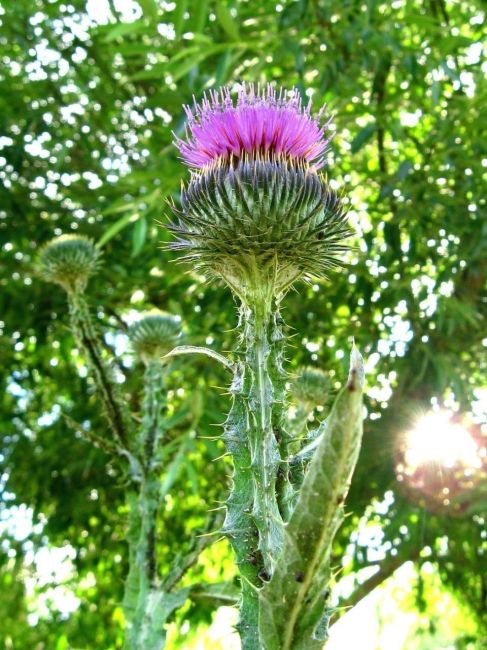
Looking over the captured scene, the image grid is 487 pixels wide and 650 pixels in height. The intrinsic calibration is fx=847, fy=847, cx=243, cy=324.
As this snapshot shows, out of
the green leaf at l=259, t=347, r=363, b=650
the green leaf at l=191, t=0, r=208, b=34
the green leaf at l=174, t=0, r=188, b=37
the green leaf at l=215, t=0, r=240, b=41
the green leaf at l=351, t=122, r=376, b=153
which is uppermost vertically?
the green leaf at l=191, t=0, r=208, b=34

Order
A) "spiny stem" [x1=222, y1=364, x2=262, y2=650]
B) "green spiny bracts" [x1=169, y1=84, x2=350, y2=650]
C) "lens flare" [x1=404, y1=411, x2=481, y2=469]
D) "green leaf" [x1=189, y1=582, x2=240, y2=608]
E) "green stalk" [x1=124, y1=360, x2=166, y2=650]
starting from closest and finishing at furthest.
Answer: "spiny stem" [x1=222, y1=364, x2=262, y2=650]
"green spiny bracts" [x1=169, y1=84, x2=350, y2=650]
"green stalk" [x1=124, y1=360, x2=166, y2=650]
"green leaf" [x1=189, y1=582, x2=240, y2=608]
"lens flare" [x1=404, y1=411, x2=481, y2=469]

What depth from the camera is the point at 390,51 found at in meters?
3.64

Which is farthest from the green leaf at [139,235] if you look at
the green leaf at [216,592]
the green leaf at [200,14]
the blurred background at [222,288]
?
the green leaf at [216,592]

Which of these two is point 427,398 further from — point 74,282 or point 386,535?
point 74,282

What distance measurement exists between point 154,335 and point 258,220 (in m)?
1.51

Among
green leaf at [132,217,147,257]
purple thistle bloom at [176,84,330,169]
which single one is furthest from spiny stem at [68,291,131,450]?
purple thistle bloom at [176,84,330,169]

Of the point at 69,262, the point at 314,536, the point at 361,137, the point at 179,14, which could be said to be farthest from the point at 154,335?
the point at 314,536

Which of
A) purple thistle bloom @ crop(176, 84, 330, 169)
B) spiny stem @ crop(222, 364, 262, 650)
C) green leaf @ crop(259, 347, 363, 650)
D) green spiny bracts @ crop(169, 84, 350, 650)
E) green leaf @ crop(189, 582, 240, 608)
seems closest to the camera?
green leaf @ crop(259, 347, 363, 650)

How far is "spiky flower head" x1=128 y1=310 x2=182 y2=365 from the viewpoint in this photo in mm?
3053

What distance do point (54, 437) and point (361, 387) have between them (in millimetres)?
4004

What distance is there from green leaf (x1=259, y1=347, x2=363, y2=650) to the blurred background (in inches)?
69.6

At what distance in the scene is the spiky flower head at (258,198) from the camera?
1606mm

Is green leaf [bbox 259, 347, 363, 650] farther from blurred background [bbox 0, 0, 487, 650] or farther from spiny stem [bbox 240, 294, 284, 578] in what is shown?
blurred background [bbox 0, 0, 487, 650]

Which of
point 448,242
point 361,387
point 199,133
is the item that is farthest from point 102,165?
point 361,387
